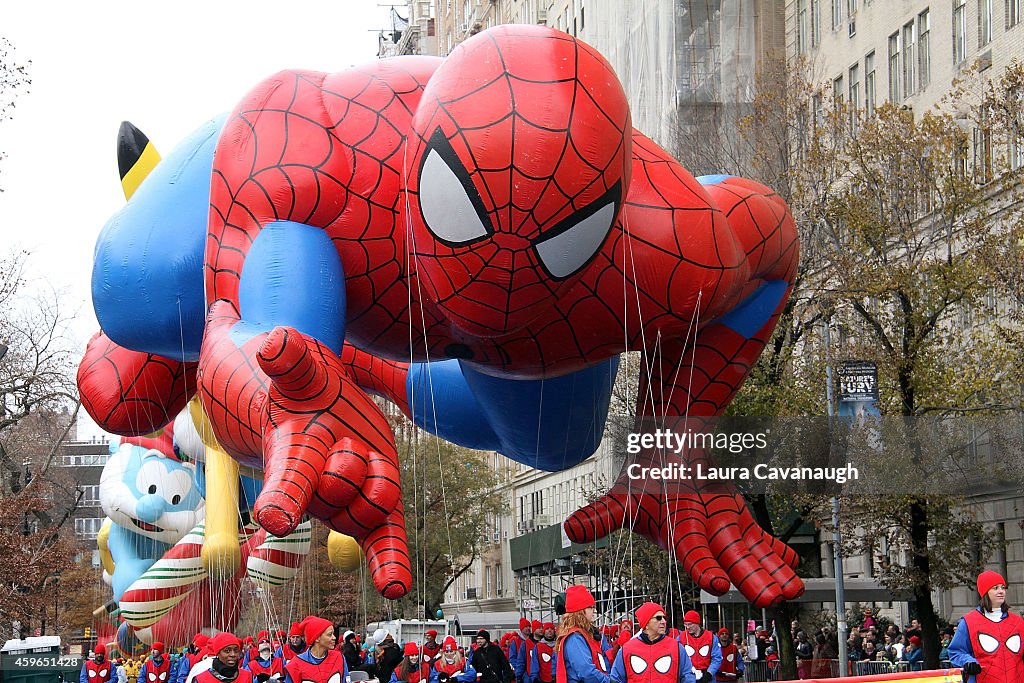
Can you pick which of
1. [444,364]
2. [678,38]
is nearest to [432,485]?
[678,38]

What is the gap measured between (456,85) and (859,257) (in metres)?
14.3

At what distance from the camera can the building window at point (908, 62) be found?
1193 inches

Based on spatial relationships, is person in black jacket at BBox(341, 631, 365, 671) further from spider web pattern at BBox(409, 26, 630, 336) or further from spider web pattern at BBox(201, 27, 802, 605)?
spider web pattern at BBox(409, 26, 630, 336)

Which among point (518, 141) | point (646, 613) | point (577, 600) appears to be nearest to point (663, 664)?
point (646, 613)

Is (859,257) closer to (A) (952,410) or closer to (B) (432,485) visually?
(A) (952,410)

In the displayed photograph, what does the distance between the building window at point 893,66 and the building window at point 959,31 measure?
2669 millimetres

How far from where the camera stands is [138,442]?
22844 millimetres

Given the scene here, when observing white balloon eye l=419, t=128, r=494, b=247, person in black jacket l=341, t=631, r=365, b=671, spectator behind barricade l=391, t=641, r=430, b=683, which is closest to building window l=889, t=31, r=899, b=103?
spectator behind barricade l=391, t=641, r=430, b=683

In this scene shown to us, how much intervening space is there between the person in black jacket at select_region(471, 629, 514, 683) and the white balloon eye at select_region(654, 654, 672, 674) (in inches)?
230

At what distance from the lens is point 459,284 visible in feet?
28.4

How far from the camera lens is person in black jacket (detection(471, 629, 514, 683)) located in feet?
46.7

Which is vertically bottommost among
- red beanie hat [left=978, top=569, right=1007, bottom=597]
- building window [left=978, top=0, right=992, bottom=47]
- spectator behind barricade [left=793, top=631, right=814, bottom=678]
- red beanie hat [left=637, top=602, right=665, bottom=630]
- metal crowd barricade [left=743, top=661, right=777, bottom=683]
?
metal crowd barricade [left=743, top=661, right=777, bottom=683]

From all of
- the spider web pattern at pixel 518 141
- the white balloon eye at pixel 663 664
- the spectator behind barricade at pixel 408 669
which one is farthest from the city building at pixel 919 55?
the spider web pattern at pixel 518 141

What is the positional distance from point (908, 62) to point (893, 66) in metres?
0.73
